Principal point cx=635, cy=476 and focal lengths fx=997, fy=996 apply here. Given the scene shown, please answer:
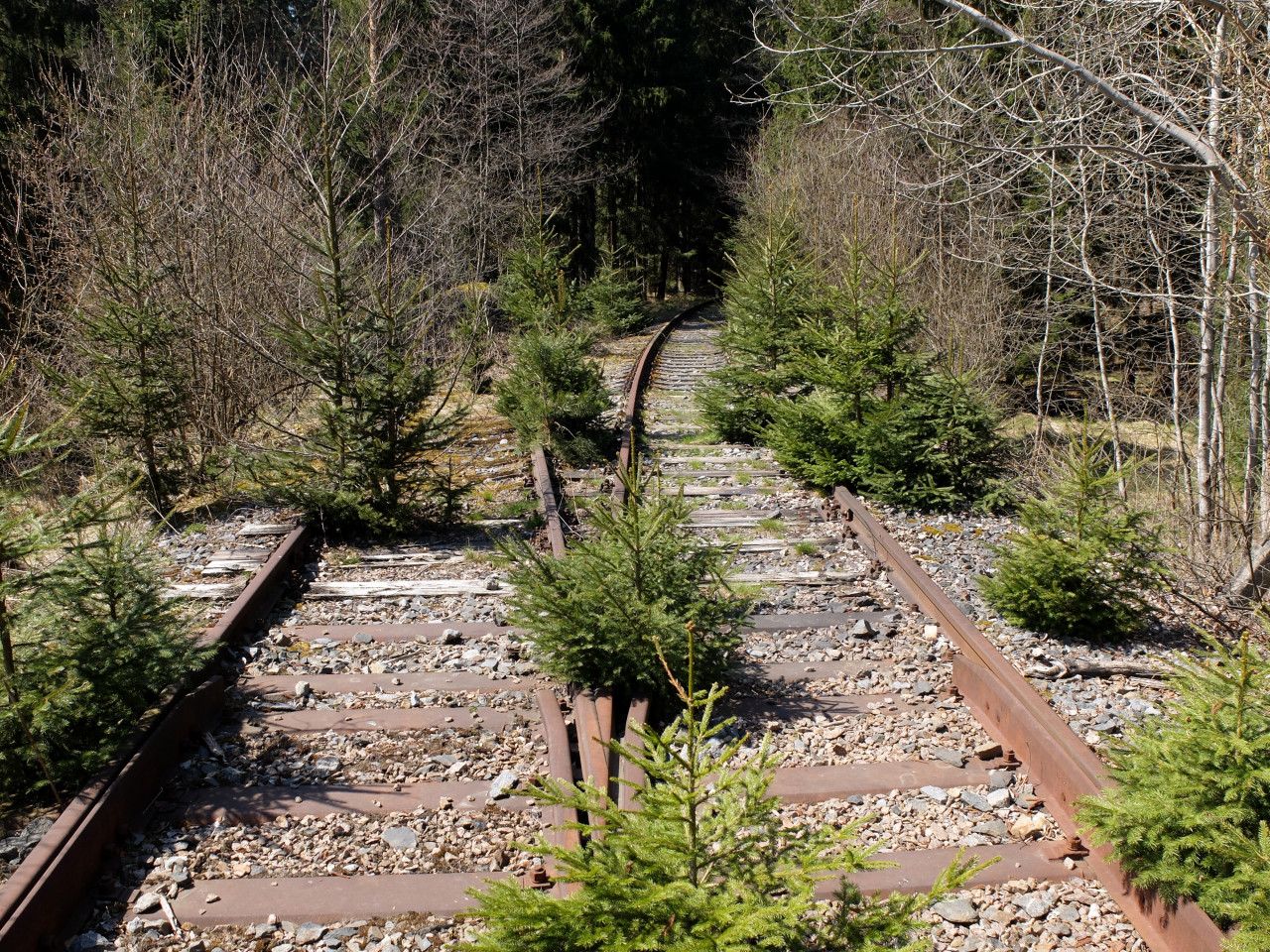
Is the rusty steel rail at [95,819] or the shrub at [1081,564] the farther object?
the shrub at [1081,564]

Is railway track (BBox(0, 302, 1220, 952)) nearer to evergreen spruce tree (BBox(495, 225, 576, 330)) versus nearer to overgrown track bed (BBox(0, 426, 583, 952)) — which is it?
overgrown track bed (BBox(0, 426, 583, 952))

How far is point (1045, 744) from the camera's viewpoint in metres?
4.12

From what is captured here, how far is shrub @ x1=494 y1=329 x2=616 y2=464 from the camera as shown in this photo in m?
9.98

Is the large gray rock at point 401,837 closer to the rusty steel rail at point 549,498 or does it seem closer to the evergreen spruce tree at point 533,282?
the rusty steel rail at point 549,498

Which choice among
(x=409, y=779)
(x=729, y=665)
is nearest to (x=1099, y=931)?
(x=729, y=665)

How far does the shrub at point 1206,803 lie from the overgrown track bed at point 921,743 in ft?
0.38

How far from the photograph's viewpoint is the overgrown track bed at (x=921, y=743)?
343 centimetres

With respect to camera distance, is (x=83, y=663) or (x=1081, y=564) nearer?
(x=83, y=663)

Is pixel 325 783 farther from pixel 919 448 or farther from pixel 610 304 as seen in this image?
pixel 610 304

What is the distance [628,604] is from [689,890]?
2.23 metres

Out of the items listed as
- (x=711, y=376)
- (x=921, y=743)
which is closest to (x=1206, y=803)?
(x=921, y=743)

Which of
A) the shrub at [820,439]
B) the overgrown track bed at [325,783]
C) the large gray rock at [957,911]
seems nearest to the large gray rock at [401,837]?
the overgrown track bed at [325,783]

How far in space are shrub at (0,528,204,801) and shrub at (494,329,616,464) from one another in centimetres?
533

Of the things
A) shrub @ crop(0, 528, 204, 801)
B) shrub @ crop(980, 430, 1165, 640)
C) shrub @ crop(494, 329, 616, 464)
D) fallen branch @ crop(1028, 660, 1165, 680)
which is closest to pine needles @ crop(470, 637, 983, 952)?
shrub @ crop(0, 528, 204, 801)
